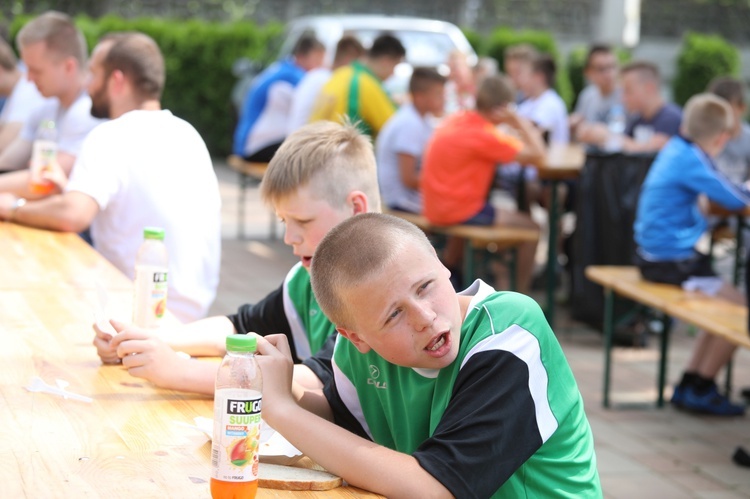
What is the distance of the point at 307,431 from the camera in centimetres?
214

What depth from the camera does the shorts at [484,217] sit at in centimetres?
766

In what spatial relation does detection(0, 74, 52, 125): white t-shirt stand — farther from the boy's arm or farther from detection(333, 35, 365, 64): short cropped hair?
the boy's arm

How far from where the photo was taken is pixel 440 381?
2178mm

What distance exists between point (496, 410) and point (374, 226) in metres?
0.40

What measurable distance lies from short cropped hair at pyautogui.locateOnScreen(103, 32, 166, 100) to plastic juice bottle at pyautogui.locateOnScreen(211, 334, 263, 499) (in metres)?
2.85

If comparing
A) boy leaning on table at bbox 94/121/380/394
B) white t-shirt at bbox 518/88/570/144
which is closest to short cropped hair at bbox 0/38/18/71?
white t-shirt at bbox 518/88/570/144

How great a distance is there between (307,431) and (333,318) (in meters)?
0.22

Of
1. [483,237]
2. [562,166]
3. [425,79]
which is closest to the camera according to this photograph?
[483,237]

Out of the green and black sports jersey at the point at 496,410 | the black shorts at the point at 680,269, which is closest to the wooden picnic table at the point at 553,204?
the black shorts at the point at 680,269

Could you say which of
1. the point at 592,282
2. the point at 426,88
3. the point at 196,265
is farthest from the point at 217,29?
the point at 196,265

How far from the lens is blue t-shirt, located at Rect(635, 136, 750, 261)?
19.6ft

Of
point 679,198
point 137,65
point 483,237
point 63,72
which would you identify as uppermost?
point 137,65

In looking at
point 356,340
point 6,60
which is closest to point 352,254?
point 356,340

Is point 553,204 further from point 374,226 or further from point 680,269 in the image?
point 374,226
